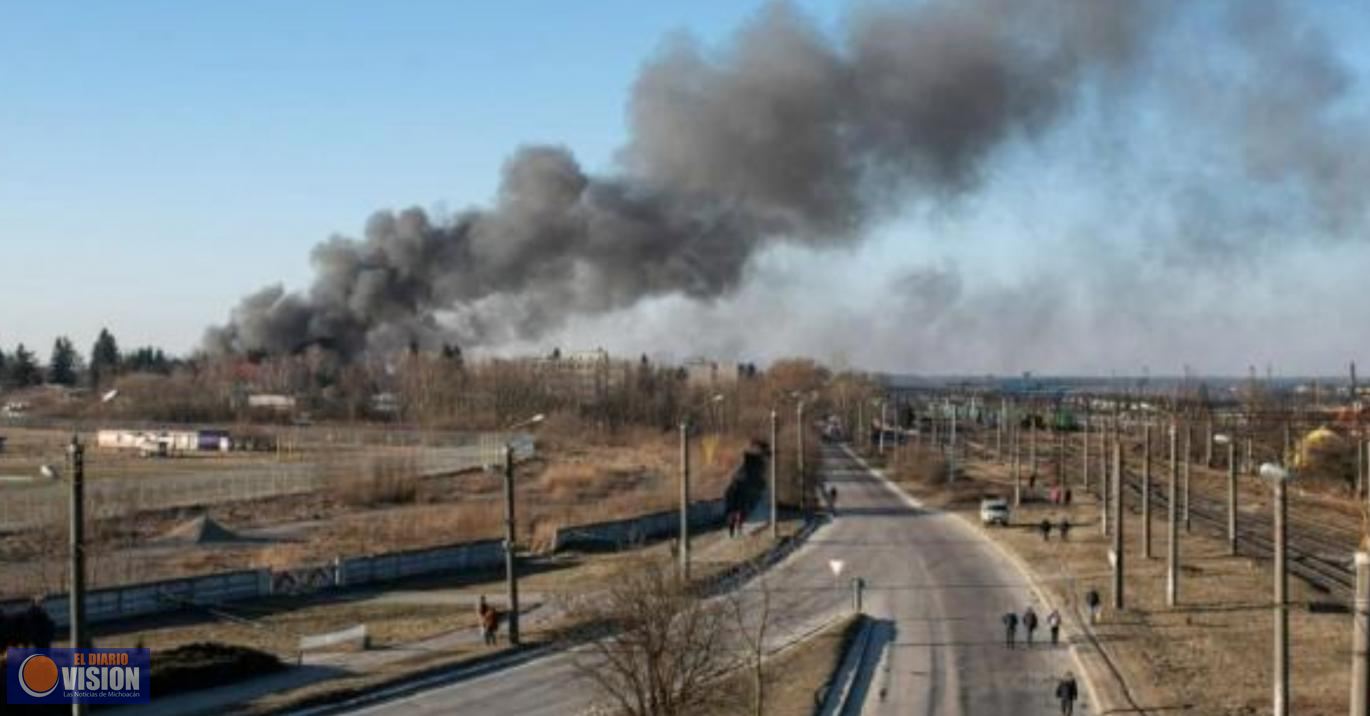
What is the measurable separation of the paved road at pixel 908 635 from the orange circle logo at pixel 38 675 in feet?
13.9

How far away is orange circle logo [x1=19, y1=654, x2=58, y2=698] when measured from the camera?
779 inches

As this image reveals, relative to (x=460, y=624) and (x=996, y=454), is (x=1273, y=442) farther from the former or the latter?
(x=460, y=624)

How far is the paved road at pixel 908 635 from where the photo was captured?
74.9ft

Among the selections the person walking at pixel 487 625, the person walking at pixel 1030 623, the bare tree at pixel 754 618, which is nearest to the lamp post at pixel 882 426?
the bare tree at pixel 754 618

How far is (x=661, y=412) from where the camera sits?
113312mm

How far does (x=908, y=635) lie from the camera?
29.9 m

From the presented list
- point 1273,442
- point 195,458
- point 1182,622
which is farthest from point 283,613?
point 1273,442

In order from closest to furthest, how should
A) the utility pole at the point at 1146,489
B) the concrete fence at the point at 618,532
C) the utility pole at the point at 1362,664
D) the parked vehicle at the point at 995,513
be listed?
the utility pole at the point at 1362,664, the utility pole at the point at 1146,489, the concrete fence at the point at 618,532, the parked vehicle at the point at 995,513

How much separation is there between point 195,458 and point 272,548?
40075 millimetres

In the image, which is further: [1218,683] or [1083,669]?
[1083,669]

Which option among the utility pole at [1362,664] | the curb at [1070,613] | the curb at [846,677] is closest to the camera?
the utility pole at [1362,664]

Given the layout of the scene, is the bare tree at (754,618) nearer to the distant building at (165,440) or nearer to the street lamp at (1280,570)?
the street lamp at (1280,570)

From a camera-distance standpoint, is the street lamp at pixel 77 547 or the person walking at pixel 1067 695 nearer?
the street lamp at pixel 77 547

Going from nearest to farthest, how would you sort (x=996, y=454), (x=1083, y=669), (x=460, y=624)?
(x=1083, y=669) < (x=460, y=624) < (x=996, y=454)
